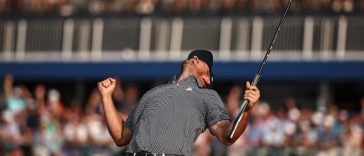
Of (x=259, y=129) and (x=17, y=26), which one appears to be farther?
(x=17, y=26)

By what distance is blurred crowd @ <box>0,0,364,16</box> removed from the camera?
26188 mm

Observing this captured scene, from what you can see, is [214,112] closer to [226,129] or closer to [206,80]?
[226,129]

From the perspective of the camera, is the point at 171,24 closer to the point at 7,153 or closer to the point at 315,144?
the point at 7,153

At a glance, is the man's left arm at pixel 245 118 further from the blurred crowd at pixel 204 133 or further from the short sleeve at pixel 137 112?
the blurred crowd at pixel 204 133

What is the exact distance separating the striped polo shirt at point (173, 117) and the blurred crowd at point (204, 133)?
32.3ft

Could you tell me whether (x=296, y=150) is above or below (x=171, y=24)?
below

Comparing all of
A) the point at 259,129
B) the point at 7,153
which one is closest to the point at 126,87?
the point at 7,153

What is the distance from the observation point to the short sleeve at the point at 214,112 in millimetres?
10672

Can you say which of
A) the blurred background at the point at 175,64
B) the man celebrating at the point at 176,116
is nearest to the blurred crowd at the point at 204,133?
the blurred background at the point at 175,64

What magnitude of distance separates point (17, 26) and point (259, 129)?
1013cm

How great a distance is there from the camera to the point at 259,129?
21.6 metres

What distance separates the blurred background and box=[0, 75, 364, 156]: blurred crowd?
0.07 feet

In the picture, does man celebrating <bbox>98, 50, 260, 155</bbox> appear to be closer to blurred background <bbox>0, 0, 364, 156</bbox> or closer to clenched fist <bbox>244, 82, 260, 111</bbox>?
clenched fist <bbox>244, 82, 260, 111</bbox>

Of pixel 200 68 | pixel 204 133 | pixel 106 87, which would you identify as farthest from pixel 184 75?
pixel 204 133
